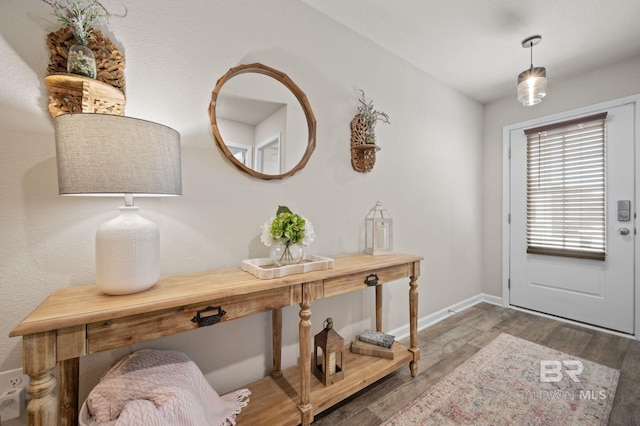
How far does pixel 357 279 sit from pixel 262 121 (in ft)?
3.59

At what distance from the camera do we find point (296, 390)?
1.44 m

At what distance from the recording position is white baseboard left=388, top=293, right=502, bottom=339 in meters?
2.36

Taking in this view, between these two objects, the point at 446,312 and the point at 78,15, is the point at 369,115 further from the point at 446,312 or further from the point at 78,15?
the point at 446,312

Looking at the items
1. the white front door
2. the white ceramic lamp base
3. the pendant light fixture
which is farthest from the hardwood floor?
the pendant light fixture

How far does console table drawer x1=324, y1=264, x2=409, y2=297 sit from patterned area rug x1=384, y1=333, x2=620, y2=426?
2.40 ft

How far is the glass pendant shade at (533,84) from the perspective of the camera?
2.07m

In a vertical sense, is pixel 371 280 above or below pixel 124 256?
below

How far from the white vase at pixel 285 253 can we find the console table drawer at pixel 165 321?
0.19 m

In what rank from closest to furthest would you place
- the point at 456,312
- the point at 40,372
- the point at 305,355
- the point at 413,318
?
the point at 40,372 → the point at 305,355 → the point at 413,318 → the point at 456,312

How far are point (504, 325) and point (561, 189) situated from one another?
1529 millimetres

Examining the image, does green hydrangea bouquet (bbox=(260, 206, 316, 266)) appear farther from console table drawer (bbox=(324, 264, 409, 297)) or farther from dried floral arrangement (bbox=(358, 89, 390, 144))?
dried floral arrangement (bbox=(358, 89, 390, 144))

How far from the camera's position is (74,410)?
3.34 ft

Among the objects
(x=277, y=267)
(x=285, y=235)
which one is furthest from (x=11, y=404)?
(x=285, y=235)

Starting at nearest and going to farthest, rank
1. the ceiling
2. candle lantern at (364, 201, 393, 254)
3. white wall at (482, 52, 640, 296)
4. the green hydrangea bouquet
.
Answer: the green hydrangea bouquet → the ceiling → candle lantern at (364, 201, 393, 254) → white wall at (482, 52, 640, 296)
